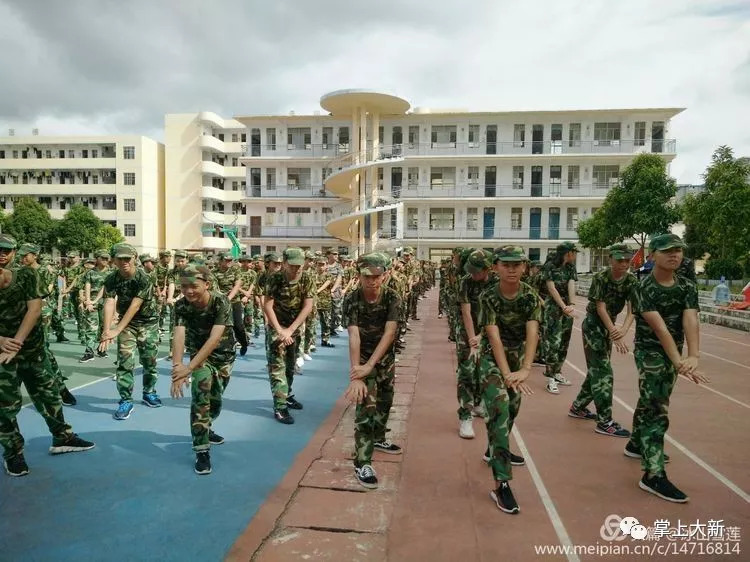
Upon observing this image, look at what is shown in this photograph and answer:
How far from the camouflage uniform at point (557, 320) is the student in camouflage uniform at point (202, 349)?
436 cm

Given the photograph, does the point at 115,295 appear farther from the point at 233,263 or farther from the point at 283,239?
the point at 283,239

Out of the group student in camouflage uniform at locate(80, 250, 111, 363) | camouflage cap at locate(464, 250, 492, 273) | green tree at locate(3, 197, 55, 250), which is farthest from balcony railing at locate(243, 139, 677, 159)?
camouflage cap at locate(464, 250, 492, 273)

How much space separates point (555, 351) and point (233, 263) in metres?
6.28

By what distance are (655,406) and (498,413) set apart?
1246 millimetres

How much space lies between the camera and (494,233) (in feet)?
110

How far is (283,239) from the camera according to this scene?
34875 mm

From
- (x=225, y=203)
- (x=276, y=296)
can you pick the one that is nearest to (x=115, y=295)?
(x=276, y=296)

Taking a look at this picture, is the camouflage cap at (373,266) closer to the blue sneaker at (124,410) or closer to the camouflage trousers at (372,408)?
the camouflage trousers at (372,408)

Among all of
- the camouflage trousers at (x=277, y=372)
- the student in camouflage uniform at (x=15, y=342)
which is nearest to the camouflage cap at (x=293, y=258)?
the camouflage trousers at (x=277, y=372)

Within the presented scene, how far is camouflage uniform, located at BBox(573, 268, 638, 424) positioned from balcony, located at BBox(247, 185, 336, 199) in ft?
99.7

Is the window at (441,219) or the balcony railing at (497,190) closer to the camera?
the balcony railing at (497,190)

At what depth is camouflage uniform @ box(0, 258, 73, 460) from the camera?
385 centimetres

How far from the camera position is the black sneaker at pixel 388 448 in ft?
14.7

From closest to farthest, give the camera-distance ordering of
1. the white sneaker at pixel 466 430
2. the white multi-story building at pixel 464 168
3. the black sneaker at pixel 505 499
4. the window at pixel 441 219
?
1. the black sneaker at pixel 505 499
2. the white sneaker at pixel 466 430
3. the white multi-story building at pixel 464 168
4. the window at pixel 441 219
